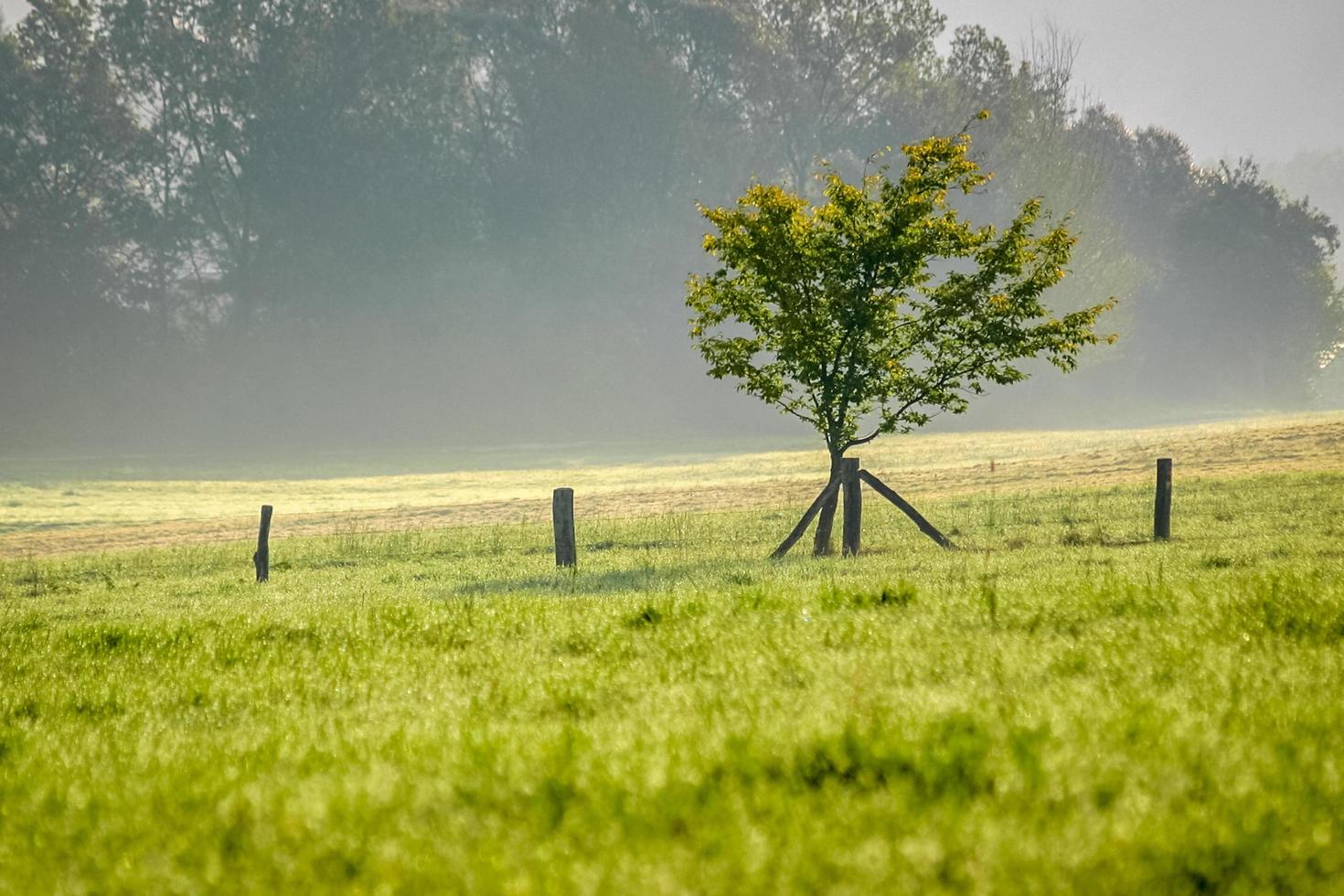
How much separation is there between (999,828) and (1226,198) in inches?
4145

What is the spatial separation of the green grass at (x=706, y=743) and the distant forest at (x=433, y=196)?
66.0 m

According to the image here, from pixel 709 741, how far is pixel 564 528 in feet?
49.8

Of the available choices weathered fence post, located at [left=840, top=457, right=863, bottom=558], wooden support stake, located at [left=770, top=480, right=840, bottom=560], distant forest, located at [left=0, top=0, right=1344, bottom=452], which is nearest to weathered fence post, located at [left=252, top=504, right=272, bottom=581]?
wooden support stake, located at [left=770, top=480, right=840, bottom=560]

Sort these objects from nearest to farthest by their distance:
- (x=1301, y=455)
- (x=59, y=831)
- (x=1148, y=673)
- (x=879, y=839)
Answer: (x=879, y=839) → (x=59, y=831) → (x=1148, y=673) → (x=1301, y=455)

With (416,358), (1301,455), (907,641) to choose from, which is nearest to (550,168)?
(416,358)

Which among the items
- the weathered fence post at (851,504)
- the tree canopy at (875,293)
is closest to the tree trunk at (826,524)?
the weathered fence post at (851,504)

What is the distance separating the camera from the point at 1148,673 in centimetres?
752

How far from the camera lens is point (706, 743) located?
6105mm

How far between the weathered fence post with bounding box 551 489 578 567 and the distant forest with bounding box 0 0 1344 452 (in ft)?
186

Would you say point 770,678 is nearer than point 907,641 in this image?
Yes

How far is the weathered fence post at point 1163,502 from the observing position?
72.1 feet

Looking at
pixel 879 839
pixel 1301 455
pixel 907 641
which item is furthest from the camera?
pixel 1301 455

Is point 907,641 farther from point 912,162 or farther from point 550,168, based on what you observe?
point 550,168

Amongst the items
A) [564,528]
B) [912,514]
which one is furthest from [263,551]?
[912,514]
